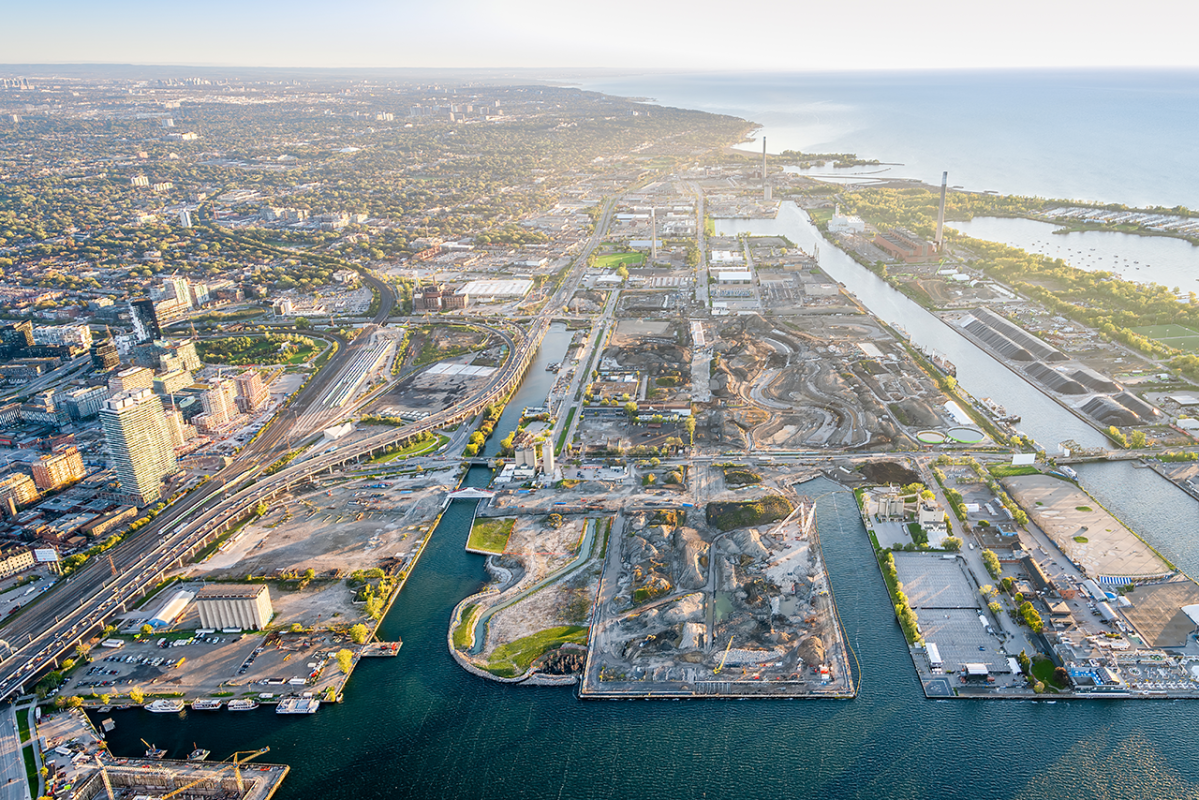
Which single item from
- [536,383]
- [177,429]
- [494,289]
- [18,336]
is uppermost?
[494,289]

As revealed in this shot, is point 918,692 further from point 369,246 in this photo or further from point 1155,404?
point 369,246

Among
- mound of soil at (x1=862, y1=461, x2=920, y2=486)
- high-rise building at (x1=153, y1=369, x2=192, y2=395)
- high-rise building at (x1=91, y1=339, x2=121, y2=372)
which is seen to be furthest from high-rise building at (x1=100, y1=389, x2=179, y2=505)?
Result: mound of soil at (x1=862, y1=461, x2=920, y2=486)

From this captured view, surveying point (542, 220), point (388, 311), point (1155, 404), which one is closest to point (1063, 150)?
point (542, 220)

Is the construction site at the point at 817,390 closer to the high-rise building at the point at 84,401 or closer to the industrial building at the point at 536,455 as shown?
the industrial building at the point at 536,455

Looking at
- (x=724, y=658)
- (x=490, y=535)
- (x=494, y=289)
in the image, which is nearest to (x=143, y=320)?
(x=494, y=289)

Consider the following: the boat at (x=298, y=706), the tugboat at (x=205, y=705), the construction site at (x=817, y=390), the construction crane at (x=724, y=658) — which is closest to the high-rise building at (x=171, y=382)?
the tugboat at (x=205, y=705)

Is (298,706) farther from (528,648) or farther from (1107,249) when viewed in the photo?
(1107,249)
